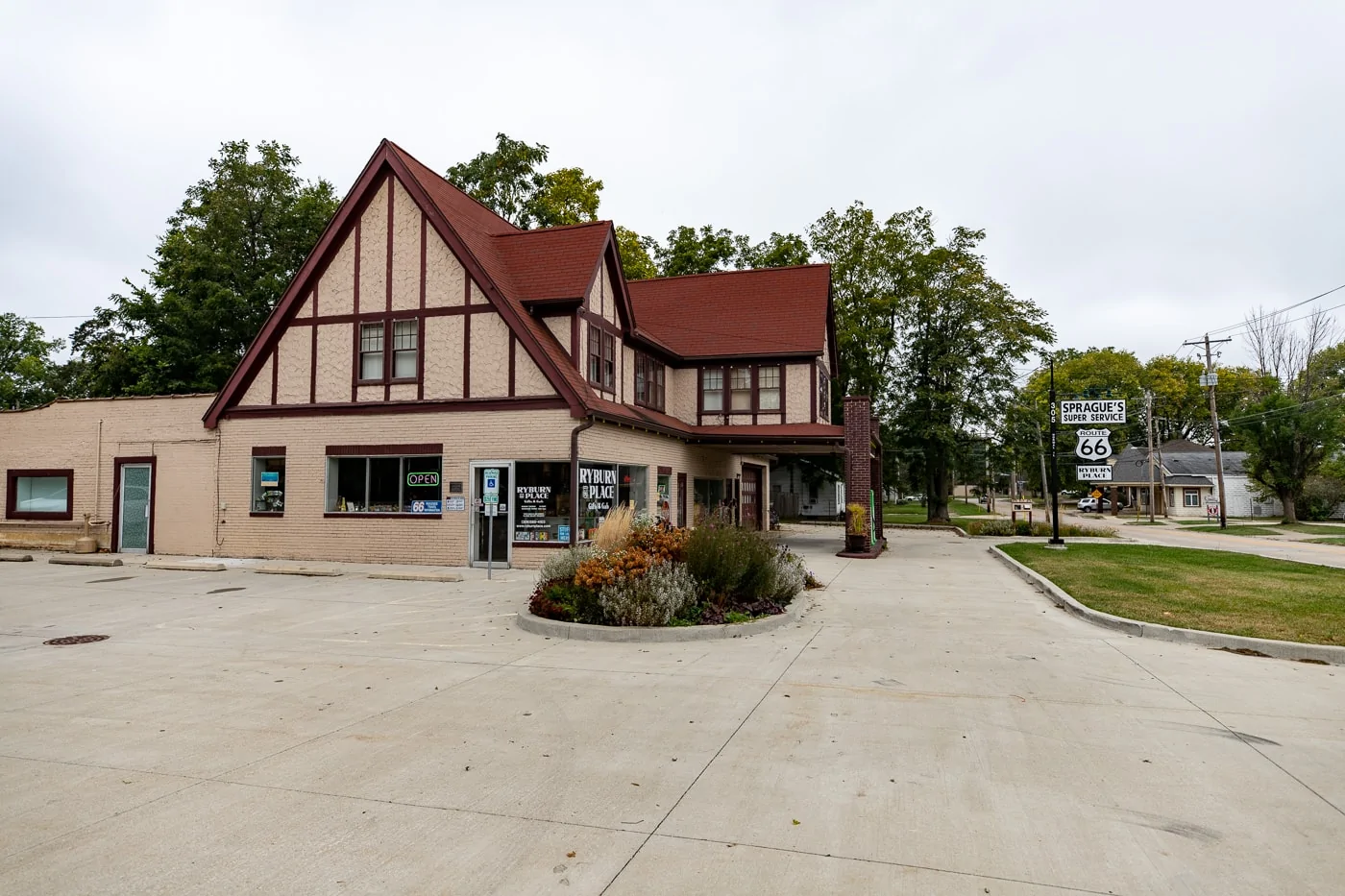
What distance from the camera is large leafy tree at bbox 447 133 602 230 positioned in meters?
36.0

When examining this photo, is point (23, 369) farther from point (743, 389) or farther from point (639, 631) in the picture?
point (639, 631)

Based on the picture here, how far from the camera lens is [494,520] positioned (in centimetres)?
1877

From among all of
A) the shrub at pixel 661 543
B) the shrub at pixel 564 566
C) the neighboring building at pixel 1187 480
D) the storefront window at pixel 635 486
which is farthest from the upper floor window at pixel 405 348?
the neighboring building at pixel 1187 480

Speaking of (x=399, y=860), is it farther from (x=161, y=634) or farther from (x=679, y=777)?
(x=161, y=634)

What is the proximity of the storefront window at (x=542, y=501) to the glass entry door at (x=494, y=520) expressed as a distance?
20 centimetres

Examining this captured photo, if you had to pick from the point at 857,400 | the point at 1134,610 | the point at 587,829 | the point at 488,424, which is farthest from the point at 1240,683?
the point at 857,400

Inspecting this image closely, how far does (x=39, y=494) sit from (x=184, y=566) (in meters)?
8.56

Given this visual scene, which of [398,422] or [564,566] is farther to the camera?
[398,422]

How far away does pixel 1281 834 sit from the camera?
175 inches

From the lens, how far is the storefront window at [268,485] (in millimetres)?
20562

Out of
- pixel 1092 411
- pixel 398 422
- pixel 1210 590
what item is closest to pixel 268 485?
pixel 398 422

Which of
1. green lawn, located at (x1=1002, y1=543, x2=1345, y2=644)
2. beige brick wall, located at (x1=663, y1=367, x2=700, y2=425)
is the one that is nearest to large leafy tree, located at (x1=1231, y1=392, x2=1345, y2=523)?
green lawn, located at (x1=1002, y1=543, x2=1345, y2=644)

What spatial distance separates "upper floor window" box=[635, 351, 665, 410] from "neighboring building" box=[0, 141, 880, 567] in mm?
108

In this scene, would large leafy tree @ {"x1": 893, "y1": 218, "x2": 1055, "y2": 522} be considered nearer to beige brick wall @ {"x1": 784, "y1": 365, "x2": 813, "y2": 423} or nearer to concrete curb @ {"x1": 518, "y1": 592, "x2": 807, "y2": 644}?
beige brick wall @ {"x1": 784, "y1": 365, "x2": 813, "y2": 423}
